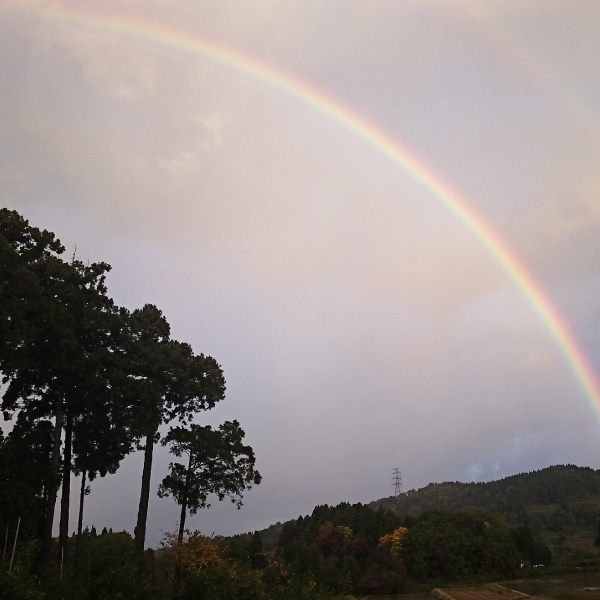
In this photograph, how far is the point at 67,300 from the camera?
27875mm

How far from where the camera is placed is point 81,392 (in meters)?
29.2

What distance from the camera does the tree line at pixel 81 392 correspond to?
2378 centimetres

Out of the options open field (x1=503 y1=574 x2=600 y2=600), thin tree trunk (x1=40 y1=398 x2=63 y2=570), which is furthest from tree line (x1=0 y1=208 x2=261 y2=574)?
open field (x1=503 y1=574 x2=600 y2=600)

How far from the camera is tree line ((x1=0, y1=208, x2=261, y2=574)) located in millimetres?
23781

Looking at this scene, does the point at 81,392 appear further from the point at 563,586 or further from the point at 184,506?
the point at 563,586

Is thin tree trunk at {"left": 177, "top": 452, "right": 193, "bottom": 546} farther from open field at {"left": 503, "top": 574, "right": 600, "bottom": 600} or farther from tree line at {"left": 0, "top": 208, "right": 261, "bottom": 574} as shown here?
open field at {"left": 503, "top": 574, "right": 600, "bottom": 600}

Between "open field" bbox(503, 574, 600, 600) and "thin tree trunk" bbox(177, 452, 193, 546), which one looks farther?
"open field" bbox(503, 574, 600, 600)

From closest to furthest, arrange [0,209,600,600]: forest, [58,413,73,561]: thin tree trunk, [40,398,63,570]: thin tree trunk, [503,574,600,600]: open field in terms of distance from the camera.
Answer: [0,209,600,600]: forest, [40,398,63,570]: thin tree trunk, [58,413,73,561]: thin tree trunk, [503,574,600,600]: open field

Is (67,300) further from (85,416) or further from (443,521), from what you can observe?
(443,521)

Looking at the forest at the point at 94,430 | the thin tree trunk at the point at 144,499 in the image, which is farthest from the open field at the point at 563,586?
the thin tree trunk at the point at 144,499

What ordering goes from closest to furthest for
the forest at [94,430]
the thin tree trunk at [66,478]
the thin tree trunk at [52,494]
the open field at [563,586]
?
the forest at [94,430], the thin tree trunk at [52,494], the thin tree trunk at [66,478], the open field at [563,586]

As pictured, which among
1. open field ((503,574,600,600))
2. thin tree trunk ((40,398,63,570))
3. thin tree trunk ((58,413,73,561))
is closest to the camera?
thin tree trunk ((40,398,63,570))

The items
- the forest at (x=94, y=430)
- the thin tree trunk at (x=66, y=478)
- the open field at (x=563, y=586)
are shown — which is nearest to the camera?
the forest at (x=94, y=430)

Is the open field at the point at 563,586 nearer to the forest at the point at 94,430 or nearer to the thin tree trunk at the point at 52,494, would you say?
the forest at the point at 94,430
